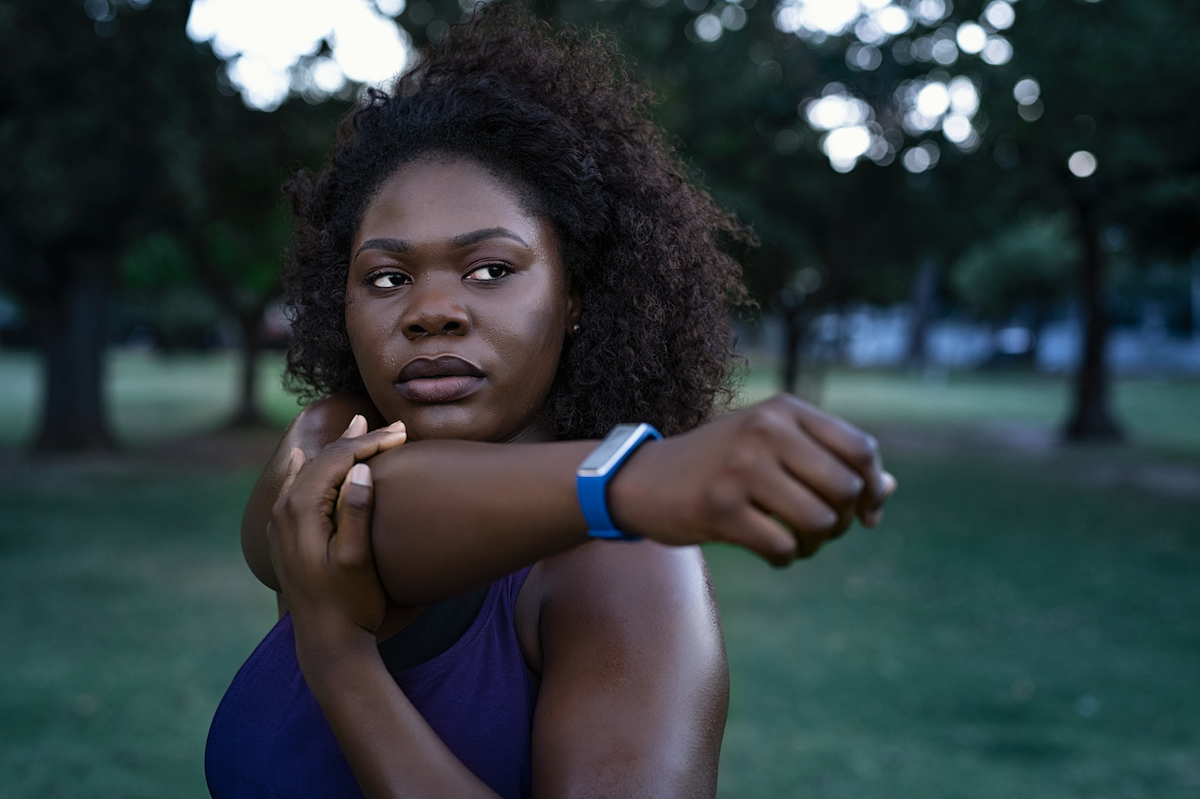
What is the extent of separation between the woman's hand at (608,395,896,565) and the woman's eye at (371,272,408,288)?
71cm

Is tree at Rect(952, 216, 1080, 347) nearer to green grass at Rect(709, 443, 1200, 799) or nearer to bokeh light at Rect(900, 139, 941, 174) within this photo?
bokeh light at Rect(900, 139, 941, 174)

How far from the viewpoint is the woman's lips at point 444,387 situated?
5.09 ft

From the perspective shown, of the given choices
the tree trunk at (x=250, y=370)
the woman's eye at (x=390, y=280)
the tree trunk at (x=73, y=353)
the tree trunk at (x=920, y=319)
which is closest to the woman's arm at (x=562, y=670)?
the woman's eye at (x=390, y=280)

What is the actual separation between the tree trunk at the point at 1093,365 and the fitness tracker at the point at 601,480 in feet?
65.4

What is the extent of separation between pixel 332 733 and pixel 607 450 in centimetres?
75

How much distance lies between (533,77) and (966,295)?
49.5 metres

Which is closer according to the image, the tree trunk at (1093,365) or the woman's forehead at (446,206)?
the woman's forehead at (446,206)

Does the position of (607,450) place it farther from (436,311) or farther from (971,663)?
(971,663)

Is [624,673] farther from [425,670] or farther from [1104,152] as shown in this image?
[1104,152]

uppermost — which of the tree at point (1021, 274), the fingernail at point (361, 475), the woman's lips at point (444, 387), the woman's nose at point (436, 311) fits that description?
the tree at point (1021, 274)

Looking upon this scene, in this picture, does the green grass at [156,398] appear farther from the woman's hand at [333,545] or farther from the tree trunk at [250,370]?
the woman's hand at [333,545]

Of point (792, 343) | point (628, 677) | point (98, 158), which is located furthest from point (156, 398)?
point (628, 677)

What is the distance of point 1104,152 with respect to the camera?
14.0 metres

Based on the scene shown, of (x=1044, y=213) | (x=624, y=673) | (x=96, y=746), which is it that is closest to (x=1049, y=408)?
(x=1044, y=213)
